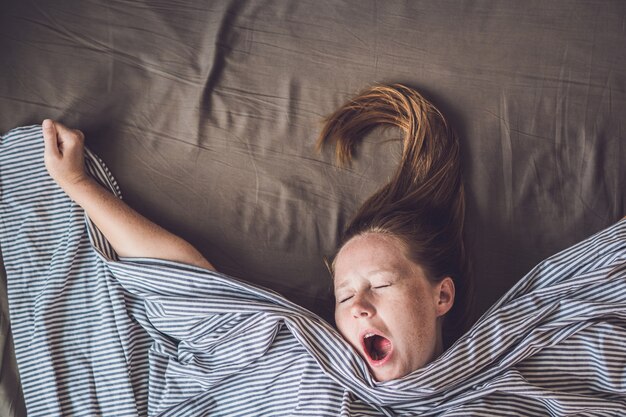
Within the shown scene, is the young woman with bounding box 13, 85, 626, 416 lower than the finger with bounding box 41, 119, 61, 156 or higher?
lower

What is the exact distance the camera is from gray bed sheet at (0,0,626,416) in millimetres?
1389

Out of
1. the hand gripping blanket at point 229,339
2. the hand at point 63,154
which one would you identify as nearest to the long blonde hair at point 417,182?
the hand gripping blanket at point 229,339

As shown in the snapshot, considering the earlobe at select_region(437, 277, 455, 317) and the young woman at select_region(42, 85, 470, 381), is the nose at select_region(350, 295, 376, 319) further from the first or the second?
the earlobe at select_region(437, 277, 455, 317)

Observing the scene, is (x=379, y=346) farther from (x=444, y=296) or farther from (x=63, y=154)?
(x=63, y=154)

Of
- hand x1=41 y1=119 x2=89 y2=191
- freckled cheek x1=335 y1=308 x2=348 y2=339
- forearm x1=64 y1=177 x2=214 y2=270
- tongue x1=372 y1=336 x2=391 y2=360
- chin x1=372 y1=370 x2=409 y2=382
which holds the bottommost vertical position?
chin x1=372 y1=370 x2=409 y2=382

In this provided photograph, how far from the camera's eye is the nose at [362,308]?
1141 millimetres

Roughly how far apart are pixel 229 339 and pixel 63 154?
21.8 inches

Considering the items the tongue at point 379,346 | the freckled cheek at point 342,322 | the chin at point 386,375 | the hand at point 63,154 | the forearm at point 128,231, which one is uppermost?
the hand at point 63,154

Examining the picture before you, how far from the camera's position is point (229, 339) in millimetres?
1250

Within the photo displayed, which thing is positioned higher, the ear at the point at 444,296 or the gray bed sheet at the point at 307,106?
the gray bed sheet at the point at 307,106

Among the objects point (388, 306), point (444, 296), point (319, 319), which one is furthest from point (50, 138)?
point (444, 296)

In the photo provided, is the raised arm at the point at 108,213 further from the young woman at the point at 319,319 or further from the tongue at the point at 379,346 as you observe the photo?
the tongue at the point at 379,346

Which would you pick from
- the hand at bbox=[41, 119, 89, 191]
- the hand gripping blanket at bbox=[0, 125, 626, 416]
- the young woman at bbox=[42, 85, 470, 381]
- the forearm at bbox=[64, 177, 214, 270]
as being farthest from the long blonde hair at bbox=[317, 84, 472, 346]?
the hand at bbox=[41, 119, 89, 191]

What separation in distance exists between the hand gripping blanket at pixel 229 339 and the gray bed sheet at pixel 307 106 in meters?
0.11
